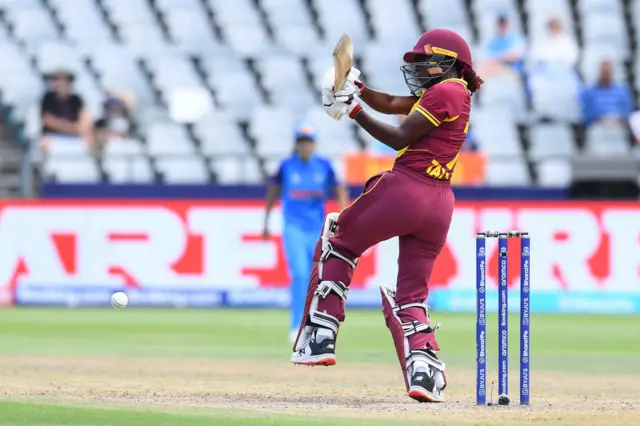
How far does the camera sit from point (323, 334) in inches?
308

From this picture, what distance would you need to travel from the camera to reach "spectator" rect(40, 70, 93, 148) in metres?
18.8

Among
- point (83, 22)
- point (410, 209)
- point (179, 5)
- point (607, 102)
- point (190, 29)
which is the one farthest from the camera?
point (83, 22)

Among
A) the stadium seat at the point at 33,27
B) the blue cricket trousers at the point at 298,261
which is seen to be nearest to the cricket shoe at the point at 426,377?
the blue cricket trousers at the point at 298,261

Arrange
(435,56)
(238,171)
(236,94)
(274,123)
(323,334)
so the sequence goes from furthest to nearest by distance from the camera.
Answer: (236,94) < (274,123) < (238,171) < (323,334) < (435,56)

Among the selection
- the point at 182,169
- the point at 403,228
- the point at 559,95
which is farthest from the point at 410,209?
the point at 182,169

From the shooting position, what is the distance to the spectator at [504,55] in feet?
61.8

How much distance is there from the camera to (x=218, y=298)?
59.2 feet

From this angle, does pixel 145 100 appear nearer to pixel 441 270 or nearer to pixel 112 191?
pixel 112 191

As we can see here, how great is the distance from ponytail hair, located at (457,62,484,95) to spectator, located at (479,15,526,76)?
11.1m

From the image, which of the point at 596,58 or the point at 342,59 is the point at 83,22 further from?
the point at 342,59

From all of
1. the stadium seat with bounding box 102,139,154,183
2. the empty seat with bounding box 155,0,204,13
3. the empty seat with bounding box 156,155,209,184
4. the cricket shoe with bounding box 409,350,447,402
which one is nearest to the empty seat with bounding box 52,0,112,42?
the empty seat with bounding box 155,0,204,13

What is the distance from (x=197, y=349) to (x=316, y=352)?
179 inches

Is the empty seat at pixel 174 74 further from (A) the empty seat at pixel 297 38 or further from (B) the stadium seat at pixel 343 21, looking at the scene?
(B) the stadium seat at pixel 343 21

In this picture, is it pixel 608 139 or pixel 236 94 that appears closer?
pixel 608 139
